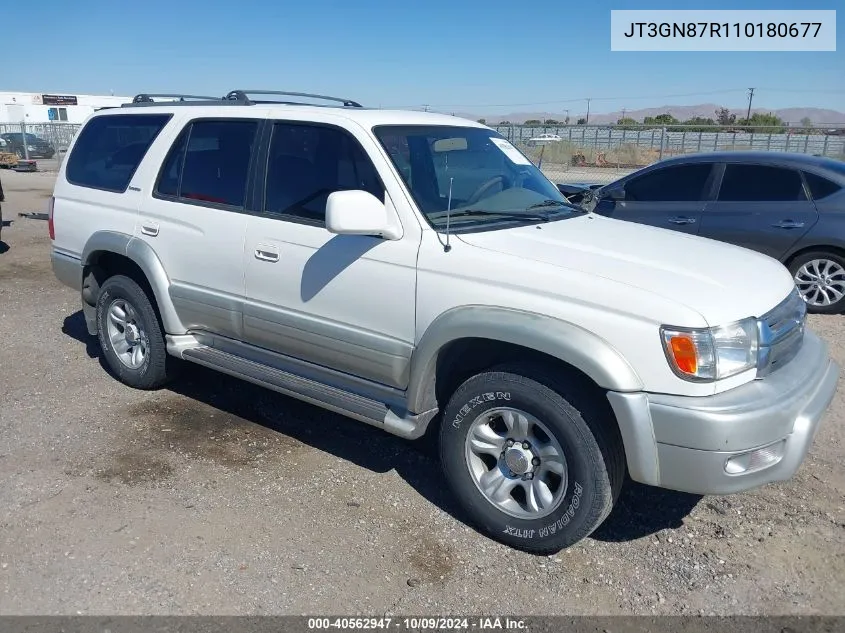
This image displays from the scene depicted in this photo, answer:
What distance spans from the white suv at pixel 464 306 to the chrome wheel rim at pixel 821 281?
4030 millimetres

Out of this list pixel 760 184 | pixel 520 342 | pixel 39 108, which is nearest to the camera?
pixel 520 342

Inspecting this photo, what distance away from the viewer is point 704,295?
3037mm

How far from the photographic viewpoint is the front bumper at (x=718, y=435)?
9.39 ft

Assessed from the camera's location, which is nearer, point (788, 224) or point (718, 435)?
point (718, 435)

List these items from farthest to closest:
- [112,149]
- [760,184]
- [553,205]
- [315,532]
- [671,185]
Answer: [671,185] → [760,184] → [112,149] → [553,205] → [315,532]

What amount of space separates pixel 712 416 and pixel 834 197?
547cm

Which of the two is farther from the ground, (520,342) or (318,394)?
(520,342)

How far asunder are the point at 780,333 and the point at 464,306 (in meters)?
1.40

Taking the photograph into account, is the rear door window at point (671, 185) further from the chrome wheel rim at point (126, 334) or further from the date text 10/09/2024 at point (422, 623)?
the date text 10/09/2024 at point (422, 623)

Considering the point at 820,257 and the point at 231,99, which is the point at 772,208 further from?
the point at 231,99

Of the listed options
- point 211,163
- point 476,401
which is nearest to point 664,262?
point 476,401

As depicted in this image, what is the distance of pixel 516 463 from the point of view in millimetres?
3371

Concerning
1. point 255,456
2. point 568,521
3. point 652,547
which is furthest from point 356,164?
point 652,547

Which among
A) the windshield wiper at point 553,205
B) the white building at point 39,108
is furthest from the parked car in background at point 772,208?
the white building at point 39,108
